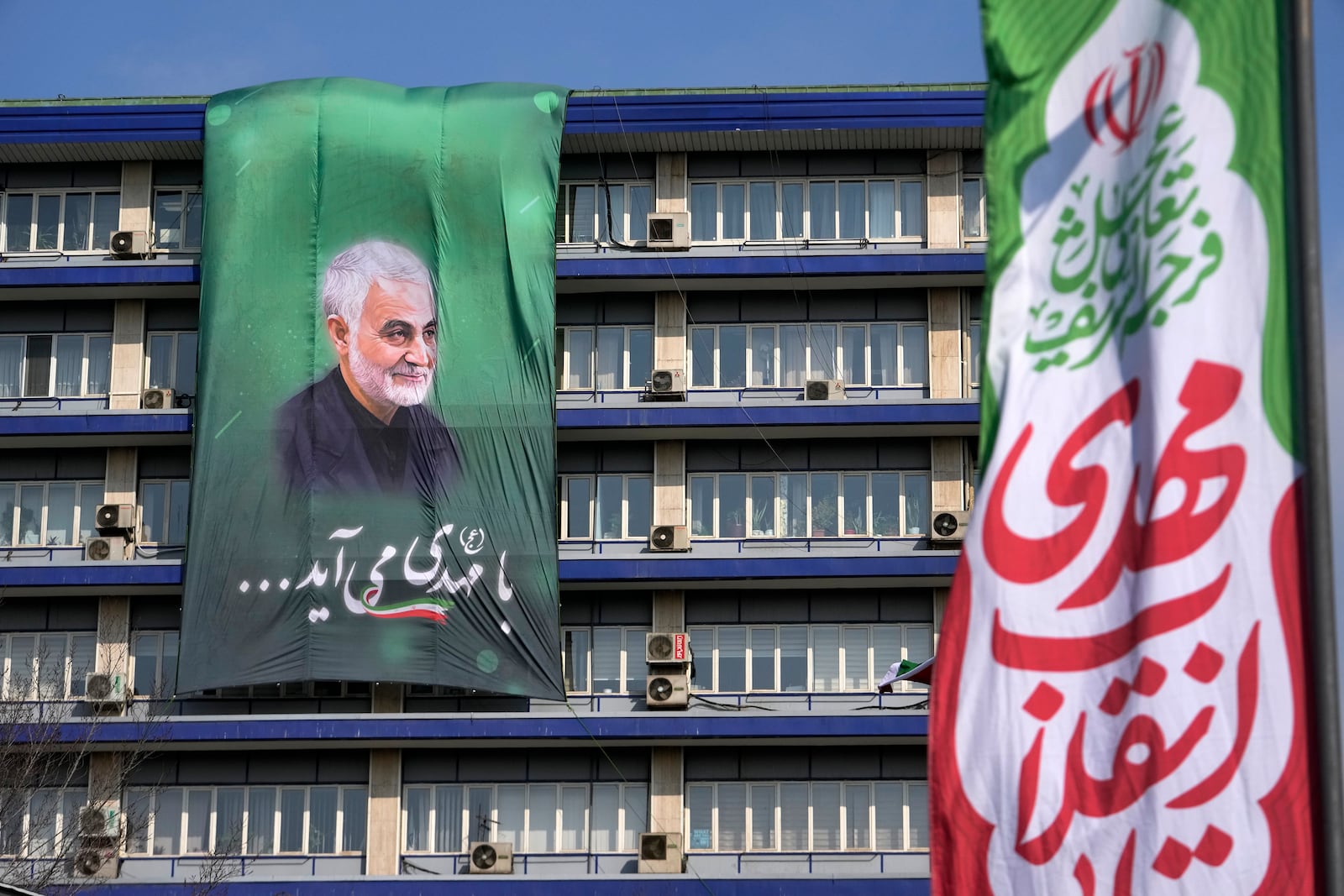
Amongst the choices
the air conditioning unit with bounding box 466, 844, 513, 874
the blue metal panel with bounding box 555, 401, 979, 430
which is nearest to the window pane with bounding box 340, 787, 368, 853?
the air conditioning unit with bounding box 466, 844, 513, 874

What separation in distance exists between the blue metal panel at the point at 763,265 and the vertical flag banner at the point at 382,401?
1.52 meters

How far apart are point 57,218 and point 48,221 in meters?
0.26

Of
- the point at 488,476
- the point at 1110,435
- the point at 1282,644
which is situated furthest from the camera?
the point at 488,476

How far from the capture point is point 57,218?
143 ft

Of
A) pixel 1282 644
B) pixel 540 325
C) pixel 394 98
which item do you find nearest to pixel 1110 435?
pixel 1282 644

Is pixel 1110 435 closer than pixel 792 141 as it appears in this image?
Yes

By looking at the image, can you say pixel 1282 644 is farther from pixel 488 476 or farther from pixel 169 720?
pixel 169 720

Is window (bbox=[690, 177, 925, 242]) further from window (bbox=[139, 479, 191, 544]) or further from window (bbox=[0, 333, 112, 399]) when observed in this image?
window (bbox=[0, 333, 112, 399])

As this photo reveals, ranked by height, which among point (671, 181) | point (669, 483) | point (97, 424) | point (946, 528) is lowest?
point (946, 528)

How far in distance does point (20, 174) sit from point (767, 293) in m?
17.1

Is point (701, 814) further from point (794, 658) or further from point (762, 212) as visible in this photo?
point (762, 212)

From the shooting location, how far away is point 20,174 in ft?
143

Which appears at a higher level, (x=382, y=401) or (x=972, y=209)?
(x=972, y=209)

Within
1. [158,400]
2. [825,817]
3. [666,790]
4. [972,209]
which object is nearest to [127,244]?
Result: [158,400]
